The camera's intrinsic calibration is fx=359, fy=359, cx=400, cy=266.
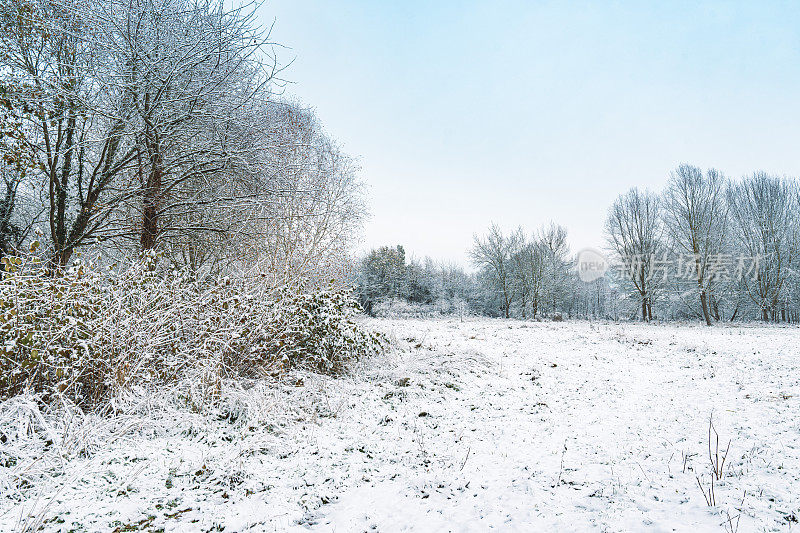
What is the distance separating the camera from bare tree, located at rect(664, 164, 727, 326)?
69.6 ft

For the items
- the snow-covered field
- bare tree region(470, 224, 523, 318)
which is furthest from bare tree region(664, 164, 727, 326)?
the snow-covered field

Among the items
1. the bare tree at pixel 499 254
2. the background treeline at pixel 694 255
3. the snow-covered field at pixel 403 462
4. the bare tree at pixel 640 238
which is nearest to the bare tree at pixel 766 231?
the background treeline at pixel 694 255

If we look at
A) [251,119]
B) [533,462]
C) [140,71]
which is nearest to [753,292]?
[533,462]

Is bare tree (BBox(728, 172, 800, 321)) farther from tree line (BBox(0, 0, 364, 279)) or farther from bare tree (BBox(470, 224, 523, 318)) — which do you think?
tree line (BBox(0, 0, 364, 279))

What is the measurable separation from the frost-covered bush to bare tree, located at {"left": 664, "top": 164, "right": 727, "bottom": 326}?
24.8 meters

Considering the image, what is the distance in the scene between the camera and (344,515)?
2697 mm

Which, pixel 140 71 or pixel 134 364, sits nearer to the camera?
pixel 134 364

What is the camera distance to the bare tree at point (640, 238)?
24062 millimetres

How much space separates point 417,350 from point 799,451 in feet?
20.9

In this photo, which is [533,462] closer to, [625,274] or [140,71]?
[140,71]

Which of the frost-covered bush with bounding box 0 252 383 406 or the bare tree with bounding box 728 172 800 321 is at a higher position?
the bare tree with bounding box 728 172 800 321

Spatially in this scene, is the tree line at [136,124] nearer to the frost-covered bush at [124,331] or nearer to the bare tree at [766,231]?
the frost-covered bush at [124,331]

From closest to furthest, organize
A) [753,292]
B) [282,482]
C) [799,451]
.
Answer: [282,482]
[799,451]
[753,292]

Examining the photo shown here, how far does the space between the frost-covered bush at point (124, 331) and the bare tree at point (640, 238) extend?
83.9 ft
